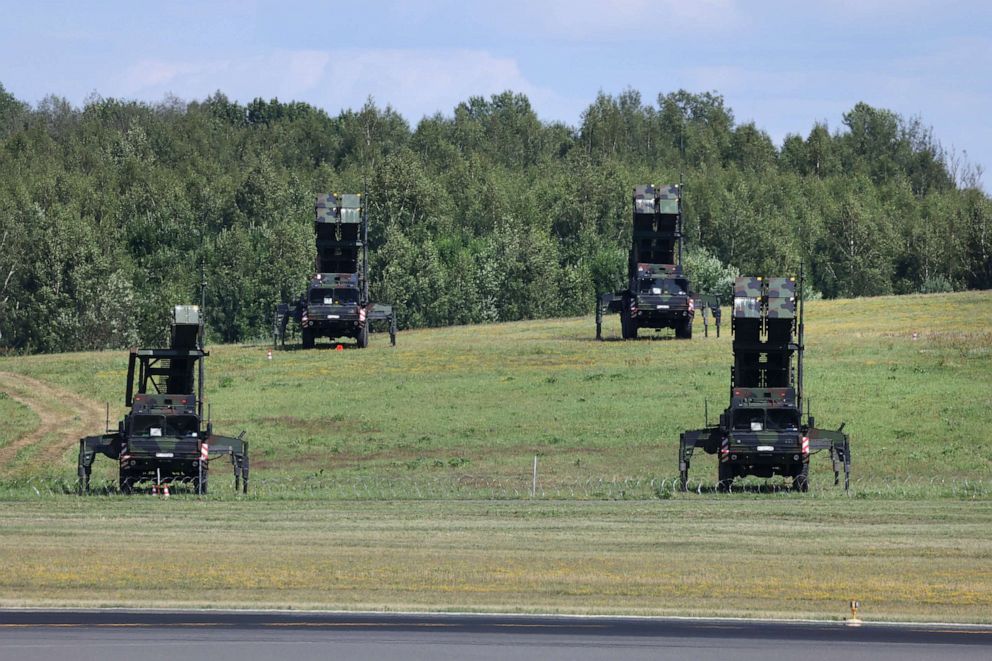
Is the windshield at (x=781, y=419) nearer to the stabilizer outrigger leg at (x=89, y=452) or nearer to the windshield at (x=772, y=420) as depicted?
the windshield at (x=772, y=420)

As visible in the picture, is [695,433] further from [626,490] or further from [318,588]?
[318,588]

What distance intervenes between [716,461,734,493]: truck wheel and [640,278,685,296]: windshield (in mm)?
31219

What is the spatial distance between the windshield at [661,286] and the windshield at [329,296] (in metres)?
13.3

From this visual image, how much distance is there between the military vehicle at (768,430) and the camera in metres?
46.6

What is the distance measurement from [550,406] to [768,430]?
62.6ft

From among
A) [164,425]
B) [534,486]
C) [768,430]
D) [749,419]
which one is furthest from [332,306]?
[768,430]

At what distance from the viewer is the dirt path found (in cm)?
5829

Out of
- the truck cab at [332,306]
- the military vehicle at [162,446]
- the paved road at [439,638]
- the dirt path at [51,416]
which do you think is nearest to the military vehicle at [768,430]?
the military vehicle at [162,446]

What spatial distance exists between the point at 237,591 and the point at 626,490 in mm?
18910

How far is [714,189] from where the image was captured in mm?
163000

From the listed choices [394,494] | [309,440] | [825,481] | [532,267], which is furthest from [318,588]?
[532,267]

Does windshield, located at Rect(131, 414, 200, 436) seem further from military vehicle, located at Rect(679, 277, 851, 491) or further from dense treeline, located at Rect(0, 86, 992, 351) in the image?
dense treeline, located at Rect(0, 86, 992, 351)

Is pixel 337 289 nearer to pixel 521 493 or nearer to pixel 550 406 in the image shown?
pixel 550 406

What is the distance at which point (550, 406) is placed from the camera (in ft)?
214
